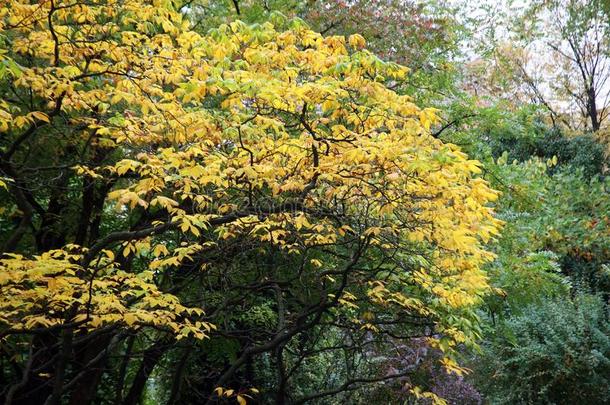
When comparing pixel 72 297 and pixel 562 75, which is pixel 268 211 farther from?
pixel 562 75

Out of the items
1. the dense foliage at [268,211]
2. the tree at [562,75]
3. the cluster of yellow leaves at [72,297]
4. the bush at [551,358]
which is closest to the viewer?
the cluster of yellow leaves at [72,297]

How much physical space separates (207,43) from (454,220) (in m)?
2.21

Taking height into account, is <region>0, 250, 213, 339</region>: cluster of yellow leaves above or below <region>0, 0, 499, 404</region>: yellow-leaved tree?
below

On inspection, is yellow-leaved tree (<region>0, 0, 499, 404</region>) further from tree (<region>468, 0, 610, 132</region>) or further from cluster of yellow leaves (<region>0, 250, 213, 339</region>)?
tree (<region>468, 0, 610, 132</region>)

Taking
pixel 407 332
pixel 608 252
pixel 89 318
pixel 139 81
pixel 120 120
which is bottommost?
pixel 89 318

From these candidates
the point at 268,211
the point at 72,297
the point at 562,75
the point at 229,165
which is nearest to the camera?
the point at 72,297

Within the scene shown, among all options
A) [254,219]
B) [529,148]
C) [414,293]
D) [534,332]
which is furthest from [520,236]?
[529,148]

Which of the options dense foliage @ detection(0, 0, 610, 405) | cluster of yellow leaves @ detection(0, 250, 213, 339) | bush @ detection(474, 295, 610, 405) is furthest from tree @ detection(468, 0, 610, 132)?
cluster of yellow leaves @ detection(0, 250, 213, 339)

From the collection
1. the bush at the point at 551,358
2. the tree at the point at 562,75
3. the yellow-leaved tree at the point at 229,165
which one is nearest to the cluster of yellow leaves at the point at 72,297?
the yellow-leaved tree at the point at 229,165

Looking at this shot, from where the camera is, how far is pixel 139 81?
456 centimetres

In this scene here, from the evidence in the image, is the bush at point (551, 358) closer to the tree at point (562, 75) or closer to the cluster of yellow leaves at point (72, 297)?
the cluster of yellow leaves at point (72, 297)

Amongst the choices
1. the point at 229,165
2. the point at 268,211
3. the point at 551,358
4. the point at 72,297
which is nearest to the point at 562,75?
the point at 551,358

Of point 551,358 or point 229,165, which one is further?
point 551,358

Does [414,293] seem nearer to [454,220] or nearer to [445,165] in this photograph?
[454,220]
